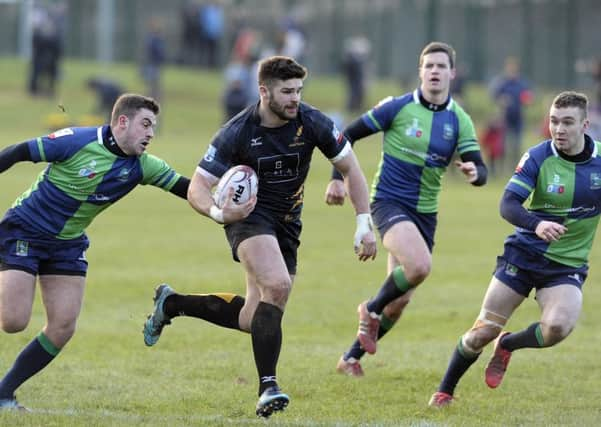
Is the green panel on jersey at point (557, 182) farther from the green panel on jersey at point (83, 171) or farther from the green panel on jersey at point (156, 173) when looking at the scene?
the green panel on jersey at point (83, 171)

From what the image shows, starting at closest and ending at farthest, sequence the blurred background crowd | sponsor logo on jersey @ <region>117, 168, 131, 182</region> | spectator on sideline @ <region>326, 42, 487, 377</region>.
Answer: sponsor logo on jersey @ <region>117, 168, 131, 182</region> → spectator on sideline @ <region>326, 42, 487, 377</region> → the blurred background crowd

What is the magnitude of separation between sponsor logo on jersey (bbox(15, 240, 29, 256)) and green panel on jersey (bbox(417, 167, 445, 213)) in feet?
10.8

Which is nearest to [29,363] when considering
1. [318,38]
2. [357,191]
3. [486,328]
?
[357,191]

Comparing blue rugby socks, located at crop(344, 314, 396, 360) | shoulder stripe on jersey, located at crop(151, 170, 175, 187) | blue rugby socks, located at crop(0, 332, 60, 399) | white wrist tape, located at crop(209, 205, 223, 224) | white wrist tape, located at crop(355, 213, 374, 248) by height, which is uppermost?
shoulder stripe on jersey, located at crop(151, 170, 175, 187)

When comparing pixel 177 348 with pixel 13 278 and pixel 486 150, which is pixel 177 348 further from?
pixel 486 150

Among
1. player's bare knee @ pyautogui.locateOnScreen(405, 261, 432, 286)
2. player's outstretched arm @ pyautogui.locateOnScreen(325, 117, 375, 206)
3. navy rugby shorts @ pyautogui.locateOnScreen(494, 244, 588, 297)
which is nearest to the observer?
navy rugby shorts @ pyautogui.locateOnScreen(494, 244, 588, 297)

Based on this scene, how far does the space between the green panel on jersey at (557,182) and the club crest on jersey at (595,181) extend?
13 centimetres

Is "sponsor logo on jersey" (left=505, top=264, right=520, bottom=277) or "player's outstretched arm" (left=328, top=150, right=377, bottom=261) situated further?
"sponsor logo on jersey" (left=505, top=264, right=520, bottom=277)

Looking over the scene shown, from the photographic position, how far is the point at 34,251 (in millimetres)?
7629

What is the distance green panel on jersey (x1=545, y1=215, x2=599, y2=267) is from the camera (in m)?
7.85

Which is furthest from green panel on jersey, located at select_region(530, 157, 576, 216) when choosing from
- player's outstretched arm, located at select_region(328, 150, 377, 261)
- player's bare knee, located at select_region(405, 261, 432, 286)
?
player's bare knee, located at select_region(405, 261, 432, 286)

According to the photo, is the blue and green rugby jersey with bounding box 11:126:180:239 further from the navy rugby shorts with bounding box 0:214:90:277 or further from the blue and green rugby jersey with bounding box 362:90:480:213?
the blue and green rugby jersey with bounding box 362:90:480:213

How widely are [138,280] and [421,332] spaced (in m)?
4.04

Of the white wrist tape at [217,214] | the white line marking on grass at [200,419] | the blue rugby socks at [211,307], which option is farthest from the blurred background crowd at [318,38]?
the white wrist tape at [217,214]
